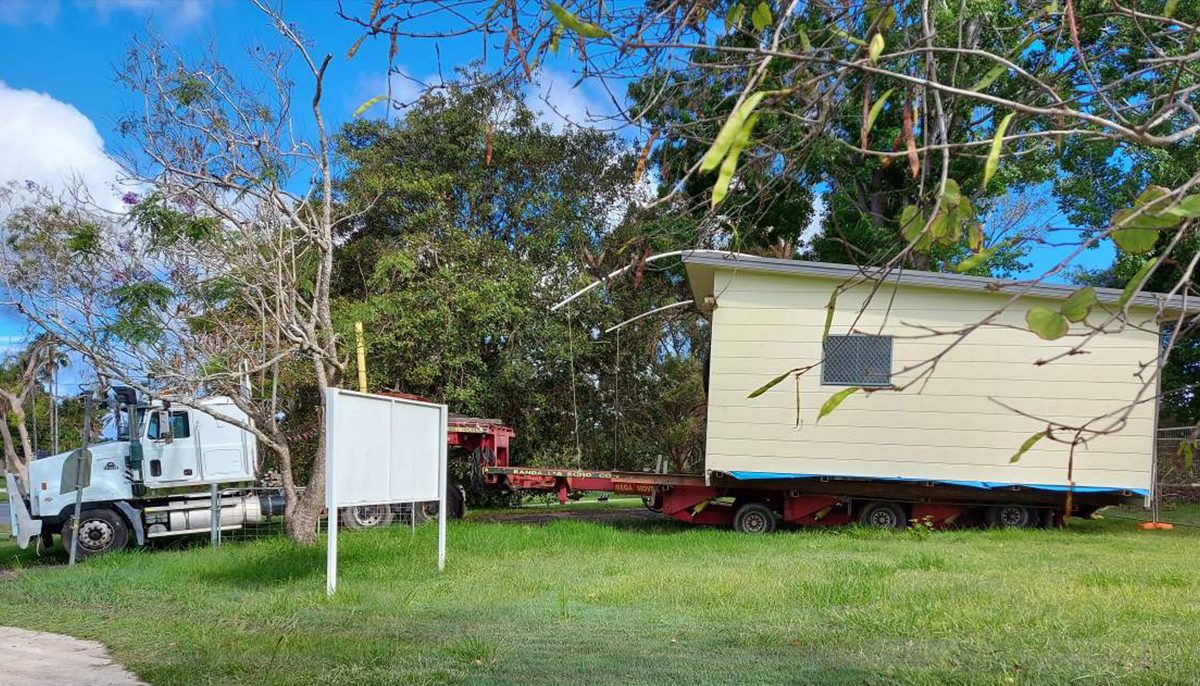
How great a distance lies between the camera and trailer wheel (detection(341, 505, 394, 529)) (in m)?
14.6

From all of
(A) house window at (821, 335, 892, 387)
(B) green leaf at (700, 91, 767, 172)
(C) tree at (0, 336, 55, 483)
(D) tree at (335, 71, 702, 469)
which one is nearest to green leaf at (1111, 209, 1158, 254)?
(B) green leaf at (700, 91, 767, 172)

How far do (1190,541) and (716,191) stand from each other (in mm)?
11878

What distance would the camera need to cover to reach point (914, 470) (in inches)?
471

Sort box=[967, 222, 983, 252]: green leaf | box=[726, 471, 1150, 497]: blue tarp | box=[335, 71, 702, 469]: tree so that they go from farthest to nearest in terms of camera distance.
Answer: box=[335, 71, 702, 469]: tree < box=[726, 471, 1150, 497]: blue tarp < box=[967, 222, 983, 252]: green leaf

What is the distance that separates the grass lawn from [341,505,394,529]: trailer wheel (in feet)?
12.5

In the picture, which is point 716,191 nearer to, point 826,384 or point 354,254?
point 826,384

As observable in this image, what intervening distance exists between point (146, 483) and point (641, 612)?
352 inches

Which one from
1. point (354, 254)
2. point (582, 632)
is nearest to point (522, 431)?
point (354, 254)

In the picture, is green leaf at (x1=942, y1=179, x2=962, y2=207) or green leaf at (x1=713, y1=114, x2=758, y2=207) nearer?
green leaf at (x1=713, y1=114, x2=758, y2=207)

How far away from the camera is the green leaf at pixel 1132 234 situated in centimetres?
185

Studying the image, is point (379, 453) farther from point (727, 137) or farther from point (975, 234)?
point (727, 137)

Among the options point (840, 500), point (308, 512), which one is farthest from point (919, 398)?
point (308, 512)

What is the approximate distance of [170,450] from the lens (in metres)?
12.8

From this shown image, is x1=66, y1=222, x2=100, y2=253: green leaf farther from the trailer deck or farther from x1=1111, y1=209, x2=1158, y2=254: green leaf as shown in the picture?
x1=1111, y1=209, x2=1158, y2=254: green leaf
